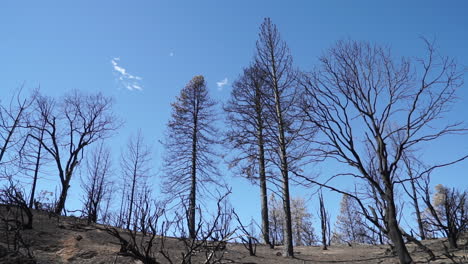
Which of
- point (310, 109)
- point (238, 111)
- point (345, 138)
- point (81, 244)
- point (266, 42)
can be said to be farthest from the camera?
point (238, 111)

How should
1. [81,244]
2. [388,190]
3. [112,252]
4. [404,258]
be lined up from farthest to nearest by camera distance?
[81,244], [112,252], [388,190], [404,258]

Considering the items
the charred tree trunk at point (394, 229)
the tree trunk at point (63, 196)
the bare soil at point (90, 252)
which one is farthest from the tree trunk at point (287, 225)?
the tree trunk at point (63, 196)

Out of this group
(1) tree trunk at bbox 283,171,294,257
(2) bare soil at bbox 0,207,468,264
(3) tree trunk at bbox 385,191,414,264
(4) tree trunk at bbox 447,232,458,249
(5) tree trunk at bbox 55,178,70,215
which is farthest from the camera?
(5) tree trunk at bbox 55,178,70,215

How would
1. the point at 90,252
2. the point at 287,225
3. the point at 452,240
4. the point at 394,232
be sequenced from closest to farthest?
the point at 394,232 < the point at 90,252 < the point at 452,240 < the point at 287,225

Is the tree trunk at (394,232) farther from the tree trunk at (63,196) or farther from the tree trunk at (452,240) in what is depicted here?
the tree trunk at (63,196)

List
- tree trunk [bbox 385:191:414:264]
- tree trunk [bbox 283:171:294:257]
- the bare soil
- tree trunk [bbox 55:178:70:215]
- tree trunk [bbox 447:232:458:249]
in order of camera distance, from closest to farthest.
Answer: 1. tree trunk [bbox 385:191:414:264]
2. the bare soil
3. tree trunk [bbox 447:232:458:249]
4. tree trunk [bbox 283:171:294:257]
5. tree trunk [bbox 55:178:70:215]

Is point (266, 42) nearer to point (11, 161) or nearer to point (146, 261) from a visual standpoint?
point (146, 261)

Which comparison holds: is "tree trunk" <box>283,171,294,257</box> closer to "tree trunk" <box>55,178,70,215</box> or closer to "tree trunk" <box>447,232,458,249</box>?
"tree trunk" <box>447,232,458,249</box>

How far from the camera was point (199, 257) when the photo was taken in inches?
269

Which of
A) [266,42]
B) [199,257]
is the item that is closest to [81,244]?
[199,257]

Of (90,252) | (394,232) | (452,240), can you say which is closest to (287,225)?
(452,240)

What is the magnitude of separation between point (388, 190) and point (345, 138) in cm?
115

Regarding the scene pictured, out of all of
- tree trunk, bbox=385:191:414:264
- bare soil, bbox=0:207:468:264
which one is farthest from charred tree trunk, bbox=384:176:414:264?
bare soil, bbox=0:207:468:264

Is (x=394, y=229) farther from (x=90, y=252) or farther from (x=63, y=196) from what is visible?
(x=63, y=196)
